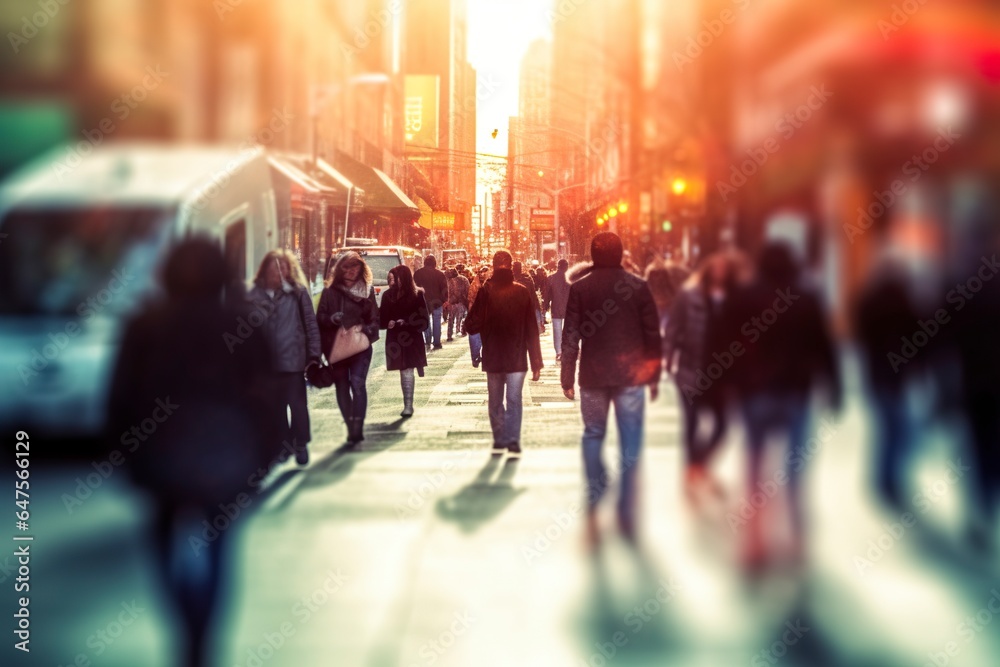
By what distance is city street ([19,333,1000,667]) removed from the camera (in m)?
5.18

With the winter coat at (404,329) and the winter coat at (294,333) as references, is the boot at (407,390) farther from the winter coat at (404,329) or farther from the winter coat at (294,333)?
the winter coat at (294,333)

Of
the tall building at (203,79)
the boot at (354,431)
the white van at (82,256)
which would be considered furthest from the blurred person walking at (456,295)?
the white van at (82,256)

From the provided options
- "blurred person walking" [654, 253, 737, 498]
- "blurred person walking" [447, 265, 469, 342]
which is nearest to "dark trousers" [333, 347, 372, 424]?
"blurred person walking" [654, 253, 737, 498]

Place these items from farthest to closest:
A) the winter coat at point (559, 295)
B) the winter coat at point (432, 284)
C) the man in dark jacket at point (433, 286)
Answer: the winter coat at point (432, 284) → the man in dark jacket at point (433, 286) → the winter coat at point (559, 295)

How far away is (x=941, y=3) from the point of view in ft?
18.0

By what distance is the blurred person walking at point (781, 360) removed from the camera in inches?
226

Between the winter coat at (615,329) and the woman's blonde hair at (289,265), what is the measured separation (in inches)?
74.1

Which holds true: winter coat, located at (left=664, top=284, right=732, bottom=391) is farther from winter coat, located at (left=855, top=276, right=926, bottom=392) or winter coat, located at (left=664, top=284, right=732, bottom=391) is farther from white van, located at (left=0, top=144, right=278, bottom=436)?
white van, located at (left=0, top=144, right=278, bottom=436)

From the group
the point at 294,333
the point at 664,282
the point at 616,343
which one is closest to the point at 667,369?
the point at 616,343

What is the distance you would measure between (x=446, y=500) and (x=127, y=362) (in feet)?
11.6

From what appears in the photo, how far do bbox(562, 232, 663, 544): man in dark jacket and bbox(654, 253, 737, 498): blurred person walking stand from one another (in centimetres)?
59

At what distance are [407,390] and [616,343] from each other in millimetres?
5725

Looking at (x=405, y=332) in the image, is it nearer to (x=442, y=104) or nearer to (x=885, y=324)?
(x=885, y=324)

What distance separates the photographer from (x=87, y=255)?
5430 millimetres
